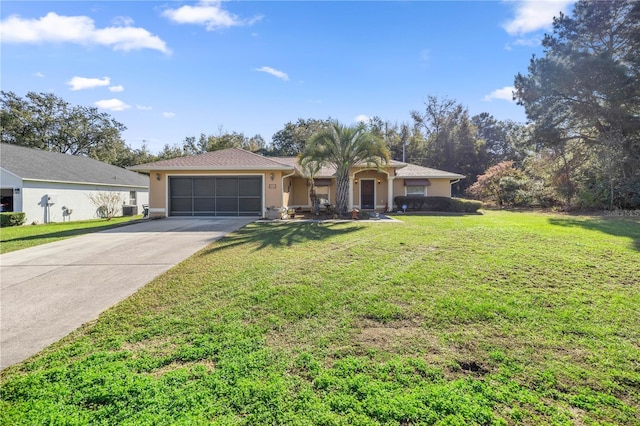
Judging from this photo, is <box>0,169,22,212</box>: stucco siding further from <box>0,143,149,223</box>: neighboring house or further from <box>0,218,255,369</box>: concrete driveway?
<box>0,218,255,369</box>: concrete driveway

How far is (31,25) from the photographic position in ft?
31.4

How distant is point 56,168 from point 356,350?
82.1 feet

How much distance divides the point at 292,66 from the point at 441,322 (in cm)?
1659

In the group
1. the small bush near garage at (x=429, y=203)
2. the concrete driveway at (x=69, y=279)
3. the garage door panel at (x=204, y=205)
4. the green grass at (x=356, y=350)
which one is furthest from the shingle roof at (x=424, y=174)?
the green grass at (x=356, y=350)

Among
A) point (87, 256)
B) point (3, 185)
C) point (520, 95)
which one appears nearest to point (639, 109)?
point (520, 95)

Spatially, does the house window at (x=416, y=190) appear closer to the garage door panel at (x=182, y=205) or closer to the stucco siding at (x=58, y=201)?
the garage door panel at (x=182, y=205)

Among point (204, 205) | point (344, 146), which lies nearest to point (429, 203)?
point (344, 146)

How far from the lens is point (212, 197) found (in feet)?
53.2

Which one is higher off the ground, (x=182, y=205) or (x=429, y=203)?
A: (x=429, y=203)

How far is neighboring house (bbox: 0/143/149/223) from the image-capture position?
16531mm

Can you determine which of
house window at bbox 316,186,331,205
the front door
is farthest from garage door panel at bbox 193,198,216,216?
the front door

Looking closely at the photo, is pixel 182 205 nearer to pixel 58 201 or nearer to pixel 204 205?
pixel 204 205

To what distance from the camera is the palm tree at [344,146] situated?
46.2 feet

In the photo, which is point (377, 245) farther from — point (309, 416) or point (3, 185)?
point (3, 185)
